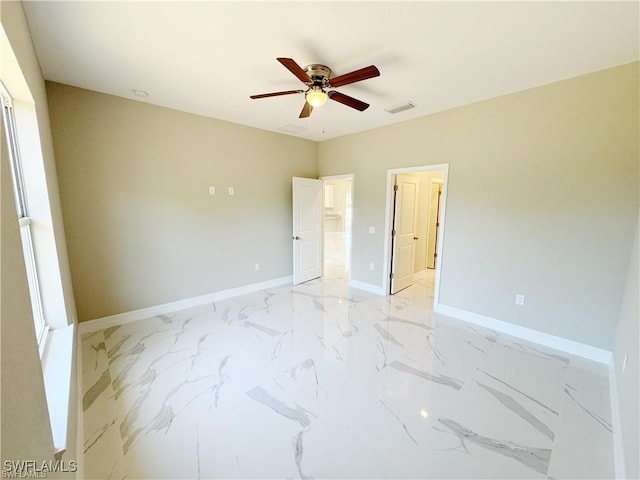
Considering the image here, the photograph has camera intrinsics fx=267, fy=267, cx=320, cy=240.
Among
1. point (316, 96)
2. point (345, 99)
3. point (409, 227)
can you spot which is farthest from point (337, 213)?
point (316, 96)

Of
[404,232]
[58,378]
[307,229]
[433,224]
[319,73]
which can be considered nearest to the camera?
[58,378]

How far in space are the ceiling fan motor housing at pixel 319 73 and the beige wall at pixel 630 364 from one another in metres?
2.82

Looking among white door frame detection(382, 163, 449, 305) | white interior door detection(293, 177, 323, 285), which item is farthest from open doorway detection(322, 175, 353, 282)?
white door frame detection(382, 163, 449, 305)

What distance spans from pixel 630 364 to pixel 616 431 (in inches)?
17.6

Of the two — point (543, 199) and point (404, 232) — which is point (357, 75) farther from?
point (404, 232)

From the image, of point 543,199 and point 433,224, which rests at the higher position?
point 543,199

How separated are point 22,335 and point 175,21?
198 cm

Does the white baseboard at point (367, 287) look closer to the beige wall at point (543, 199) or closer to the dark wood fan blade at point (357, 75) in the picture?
the beige wall at point (543, 199)

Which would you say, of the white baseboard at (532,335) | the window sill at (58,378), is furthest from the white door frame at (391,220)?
the window sill at (58,378)

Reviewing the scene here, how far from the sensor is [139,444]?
1656 millimetres

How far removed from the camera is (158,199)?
11.0ft

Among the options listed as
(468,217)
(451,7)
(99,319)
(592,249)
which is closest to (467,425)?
(592,249)

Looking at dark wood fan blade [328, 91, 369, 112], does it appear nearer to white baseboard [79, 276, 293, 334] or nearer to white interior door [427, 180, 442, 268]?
white baseboard [79, 276, 293, 334]

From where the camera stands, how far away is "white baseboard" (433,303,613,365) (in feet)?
8.42
